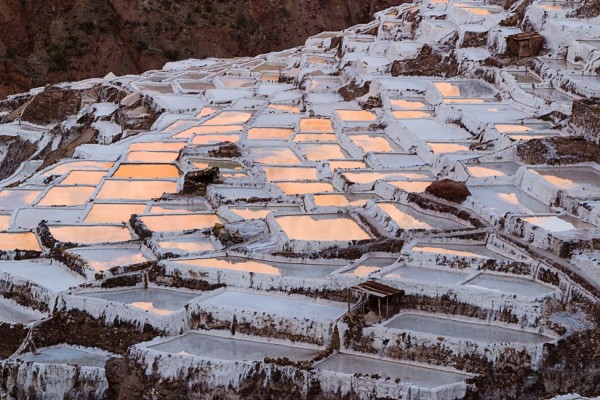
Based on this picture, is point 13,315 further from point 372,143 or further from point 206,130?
point 206,130

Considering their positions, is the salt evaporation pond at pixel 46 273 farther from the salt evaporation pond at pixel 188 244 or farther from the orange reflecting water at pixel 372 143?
the orange reflecting water at pixel 372 143

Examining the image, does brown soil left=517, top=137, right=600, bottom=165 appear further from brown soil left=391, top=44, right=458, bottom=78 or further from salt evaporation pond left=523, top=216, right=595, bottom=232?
brown soil left=391, top=44, right=458, bottom=78

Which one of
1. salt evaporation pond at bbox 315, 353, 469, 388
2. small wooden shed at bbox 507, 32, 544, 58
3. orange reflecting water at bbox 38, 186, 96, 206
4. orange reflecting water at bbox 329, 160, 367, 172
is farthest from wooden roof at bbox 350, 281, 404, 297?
small wooden shed at bbox 507, 32, 544, 58

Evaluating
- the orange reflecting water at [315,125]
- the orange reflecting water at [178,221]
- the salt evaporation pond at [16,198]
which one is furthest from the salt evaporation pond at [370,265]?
the orange reflecting water at [315,125]

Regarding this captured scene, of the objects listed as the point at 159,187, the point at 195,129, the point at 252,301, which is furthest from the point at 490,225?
the point at 195,129

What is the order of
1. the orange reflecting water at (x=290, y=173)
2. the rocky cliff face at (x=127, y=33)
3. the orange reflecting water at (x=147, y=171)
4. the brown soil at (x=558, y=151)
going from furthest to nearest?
the rocky cliff face at (x=127, y=33) → the orange reflecting water at (x=147, y=171) → the orange reflecting water at (x=290, y=173) → the brown soil at (x=558, y=151)

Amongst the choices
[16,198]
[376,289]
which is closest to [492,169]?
[376,289]

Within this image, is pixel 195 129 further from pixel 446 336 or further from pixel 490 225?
pixel 446 336
